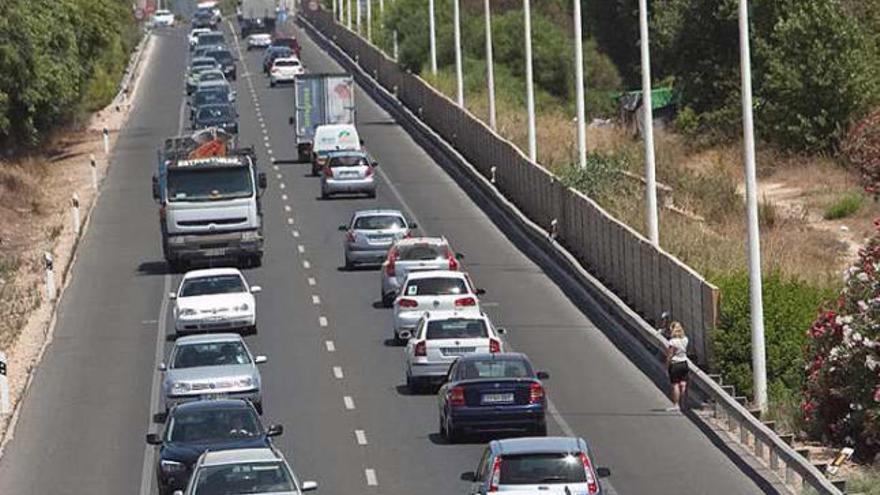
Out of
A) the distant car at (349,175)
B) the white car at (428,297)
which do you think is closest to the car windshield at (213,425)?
the white car at (428,297)

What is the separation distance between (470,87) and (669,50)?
11.9 m

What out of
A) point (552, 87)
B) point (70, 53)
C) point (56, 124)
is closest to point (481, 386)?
point (70, 53)

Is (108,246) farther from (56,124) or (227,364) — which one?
(56,124)

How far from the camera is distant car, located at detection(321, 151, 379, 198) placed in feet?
228

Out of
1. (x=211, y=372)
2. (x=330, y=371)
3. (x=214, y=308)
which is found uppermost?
(x=211, y=372)

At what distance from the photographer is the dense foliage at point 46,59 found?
235 feet

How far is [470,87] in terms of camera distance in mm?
106375

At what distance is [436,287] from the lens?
44281 millimetres

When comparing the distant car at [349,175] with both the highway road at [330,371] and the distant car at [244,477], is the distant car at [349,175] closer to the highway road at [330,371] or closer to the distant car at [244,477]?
the highway road at [330,371]

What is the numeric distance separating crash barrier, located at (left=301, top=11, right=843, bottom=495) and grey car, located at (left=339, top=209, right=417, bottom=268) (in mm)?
3696

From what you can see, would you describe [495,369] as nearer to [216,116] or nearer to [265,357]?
[265,357]

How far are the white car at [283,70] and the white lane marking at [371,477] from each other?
83.8 m

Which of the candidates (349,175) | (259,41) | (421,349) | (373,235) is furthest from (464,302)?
(259,41)

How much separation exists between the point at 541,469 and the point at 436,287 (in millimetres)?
19275
